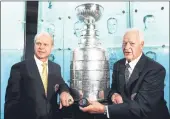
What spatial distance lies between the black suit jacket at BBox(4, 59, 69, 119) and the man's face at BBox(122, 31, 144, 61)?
20.1 inches

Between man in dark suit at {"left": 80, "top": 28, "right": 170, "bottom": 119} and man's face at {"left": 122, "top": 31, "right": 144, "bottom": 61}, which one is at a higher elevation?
man's face at {"left": 122, "top": 31, "right": 144, "bottom": 61}

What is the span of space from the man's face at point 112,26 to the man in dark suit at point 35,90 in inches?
27.2

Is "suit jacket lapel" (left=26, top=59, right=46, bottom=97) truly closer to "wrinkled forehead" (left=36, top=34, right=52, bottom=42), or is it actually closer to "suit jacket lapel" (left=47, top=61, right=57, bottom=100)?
"suit jacket lapel" (left=47, top=61, right=57, bottom=100)

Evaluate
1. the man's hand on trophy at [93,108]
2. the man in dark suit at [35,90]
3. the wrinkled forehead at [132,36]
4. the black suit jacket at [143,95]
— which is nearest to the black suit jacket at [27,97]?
the man in dark suit at [35,90]

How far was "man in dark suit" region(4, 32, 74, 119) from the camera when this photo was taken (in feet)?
4.83

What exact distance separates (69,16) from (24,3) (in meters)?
0.42

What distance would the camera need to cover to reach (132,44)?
1.37 metres

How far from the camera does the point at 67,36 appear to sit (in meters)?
2.01

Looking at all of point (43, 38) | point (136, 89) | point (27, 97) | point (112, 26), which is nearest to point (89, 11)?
point (43, 38)

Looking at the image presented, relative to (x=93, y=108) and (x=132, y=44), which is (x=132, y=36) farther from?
(x=93, y=108)

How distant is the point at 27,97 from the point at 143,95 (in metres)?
0.77

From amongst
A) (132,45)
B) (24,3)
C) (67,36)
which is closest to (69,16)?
(67,36)

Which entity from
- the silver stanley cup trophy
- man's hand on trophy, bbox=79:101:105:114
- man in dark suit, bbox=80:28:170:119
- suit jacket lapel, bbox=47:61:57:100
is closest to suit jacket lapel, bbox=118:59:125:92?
man in dark suit, bbox=80:28:170:119

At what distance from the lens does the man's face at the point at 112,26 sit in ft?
6.56
